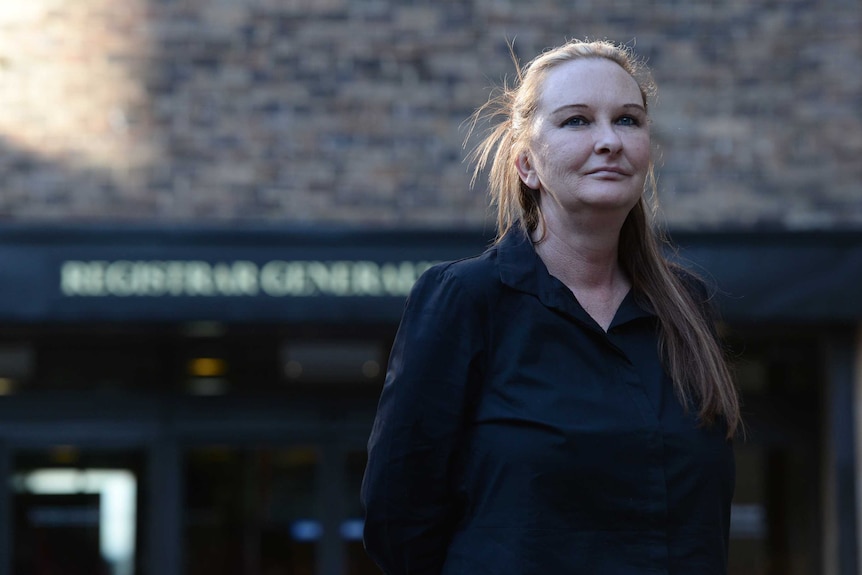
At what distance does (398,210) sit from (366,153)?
403mm

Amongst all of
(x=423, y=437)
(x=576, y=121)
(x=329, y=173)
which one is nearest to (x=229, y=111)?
(x=329, y=173)

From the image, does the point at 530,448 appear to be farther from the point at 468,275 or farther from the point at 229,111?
the point at 229,111

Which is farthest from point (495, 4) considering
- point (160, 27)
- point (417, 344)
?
point (417, 344)

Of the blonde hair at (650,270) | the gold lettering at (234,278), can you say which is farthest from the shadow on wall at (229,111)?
the blonde hair at (650,270)

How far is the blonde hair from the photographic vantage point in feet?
6.90

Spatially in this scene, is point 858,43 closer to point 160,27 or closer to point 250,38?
point 250,38

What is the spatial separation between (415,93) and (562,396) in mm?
6334

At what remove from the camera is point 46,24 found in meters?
8.09

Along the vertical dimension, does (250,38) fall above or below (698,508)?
above

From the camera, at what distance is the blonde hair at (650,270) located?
2.10m

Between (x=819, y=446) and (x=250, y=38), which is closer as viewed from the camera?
(x=250, y=38)

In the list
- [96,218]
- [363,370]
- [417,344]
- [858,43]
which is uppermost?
[858,43]

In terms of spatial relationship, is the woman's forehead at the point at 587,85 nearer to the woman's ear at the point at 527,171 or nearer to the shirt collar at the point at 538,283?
the woman's ear at the point at 527,171

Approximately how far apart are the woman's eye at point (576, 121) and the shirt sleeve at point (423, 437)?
0.33m
